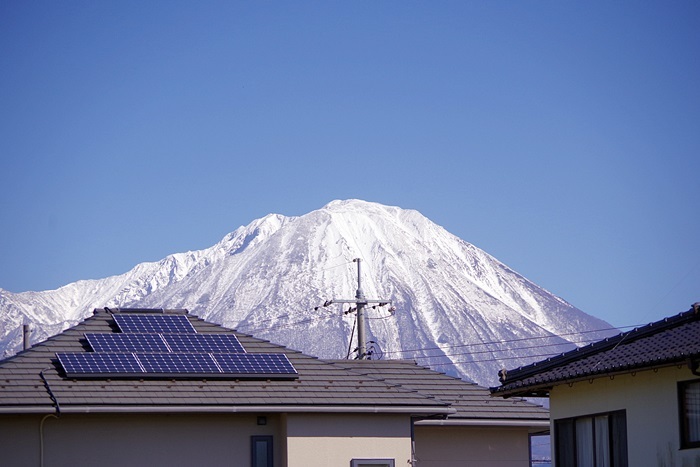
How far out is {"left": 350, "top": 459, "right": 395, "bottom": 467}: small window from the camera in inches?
1004

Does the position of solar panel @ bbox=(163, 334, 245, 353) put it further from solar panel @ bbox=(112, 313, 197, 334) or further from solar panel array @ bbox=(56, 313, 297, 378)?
solar panel @ bbox=(112, 313, 197, 334)

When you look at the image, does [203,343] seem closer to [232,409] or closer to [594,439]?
[232,409]

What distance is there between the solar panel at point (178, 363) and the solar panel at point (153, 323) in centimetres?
155

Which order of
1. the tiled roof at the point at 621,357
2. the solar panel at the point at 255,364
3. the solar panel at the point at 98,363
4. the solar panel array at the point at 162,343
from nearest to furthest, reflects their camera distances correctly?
the tiled roof at the point at 621,357 < the solar panel at the point at 98,363 < the solar panel at the point at 255,364 < the solar panel array at the point at 162,343

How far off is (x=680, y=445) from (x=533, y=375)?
4466 mm

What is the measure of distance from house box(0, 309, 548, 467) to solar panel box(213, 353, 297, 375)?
25 millimetres

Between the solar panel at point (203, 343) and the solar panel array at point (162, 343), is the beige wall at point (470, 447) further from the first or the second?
the solar panel array at point (162, 343)

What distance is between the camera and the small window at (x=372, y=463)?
2550 centimetres

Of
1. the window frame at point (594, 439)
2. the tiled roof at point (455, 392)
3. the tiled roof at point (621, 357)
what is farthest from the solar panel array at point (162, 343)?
the window frame at point (594, 439)

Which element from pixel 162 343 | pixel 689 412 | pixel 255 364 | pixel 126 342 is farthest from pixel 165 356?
pixel 689 412

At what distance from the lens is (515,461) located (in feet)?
94.2

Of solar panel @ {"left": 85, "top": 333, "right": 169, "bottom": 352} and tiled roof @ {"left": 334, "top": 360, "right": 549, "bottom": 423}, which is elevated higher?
solar panel @ {"left": 85, "top": 333, "right": 169, "bottom": 352}

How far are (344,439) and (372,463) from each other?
2.43 ft

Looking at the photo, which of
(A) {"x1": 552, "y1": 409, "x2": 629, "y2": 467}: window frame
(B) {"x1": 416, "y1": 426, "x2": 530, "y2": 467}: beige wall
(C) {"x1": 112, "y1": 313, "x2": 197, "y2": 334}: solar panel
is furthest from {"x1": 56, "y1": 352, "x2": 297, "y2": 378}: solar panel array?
(A) {"x1": 552, "y1": 409, "x2": 629, "y2": 467}: window frame
